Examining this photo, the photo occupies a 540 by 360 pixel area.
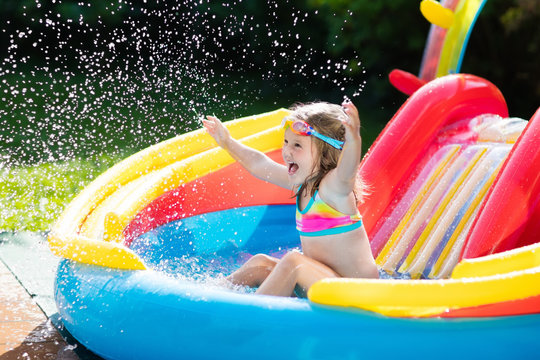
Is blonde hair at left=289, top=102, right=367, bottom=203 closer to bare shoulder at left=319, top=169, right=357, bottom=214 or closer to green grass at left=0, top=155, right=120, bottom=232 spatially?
bare shoulder at left=319, top=169, right=357, bottom=214

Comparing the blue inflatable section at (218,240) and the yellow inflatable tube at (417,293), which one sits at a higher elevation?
the yellow inflatable tube at (417,293)

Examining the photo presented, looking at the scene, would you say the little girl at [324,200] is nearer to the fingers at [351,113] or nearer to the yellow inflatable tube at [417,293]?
the fingers at [351,113]

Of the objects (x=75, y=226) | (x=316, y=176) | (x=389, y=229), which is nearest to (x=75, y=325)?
(x=75, y=226)

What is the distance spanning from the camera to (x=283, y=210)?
377 centimetres

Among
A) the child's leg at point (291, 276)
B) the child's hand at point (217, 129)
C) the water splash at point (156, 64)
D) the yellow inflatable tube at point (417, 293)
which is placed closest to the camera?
the yellow inflatable tube at point (417, 293)

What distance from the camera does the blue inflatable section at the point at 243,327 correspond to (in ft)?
6.73

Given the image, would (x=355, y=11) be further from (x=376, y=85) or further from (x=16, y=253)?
(x=16, y=253)

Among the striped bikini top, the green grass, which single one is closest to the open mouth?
the striped bikini top

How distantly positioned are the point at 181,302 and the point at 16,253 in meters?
1.71

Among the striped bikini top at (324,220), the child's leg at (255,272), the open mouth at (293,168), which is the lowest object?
the child's leg at (255,272)

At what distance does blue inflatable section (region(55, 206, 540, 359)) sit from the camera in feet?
6.73

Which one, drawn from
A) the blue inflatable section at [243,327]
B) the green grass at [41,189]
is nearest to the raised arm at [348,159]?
the blue inflatable section at [243,327]

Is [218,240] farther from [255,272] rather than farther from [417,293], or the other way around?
[417,293]

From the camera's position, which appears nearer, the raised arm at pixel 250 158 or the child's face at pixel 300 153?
the child's face at pixel 300 153
